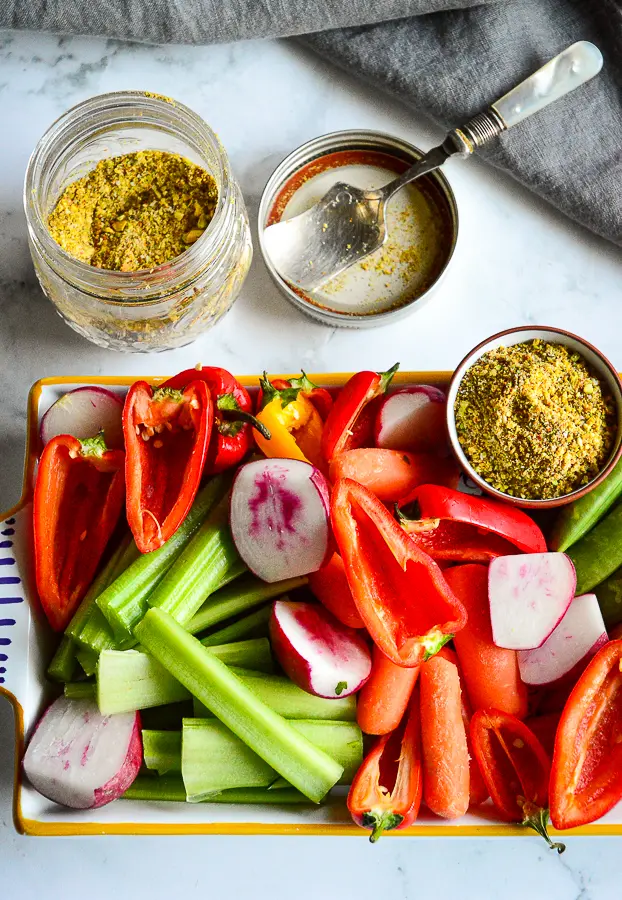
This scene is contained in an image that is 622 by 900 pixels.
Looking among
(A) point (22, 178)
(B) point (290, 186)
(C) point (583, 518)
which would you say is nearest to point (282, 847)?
(C) point (583, 518)

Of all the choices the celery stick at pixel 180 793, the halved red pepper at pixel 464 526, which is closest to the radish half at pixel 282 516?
the halved red pepper at pixel 464 526

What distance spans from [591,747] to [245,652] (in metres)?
0.54

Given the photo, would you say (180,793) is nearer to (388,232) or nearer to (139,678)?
(139,678)

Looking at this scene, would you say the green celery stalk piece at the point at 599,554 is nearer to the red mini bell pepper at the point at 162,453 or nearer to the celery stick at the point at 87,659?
the red mini bell pepper at the point at 162,453

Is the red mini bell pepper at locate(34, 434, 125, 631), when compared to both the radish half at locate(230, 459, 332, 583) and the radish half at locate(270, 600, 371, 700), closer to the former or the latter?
the radish half at locate(230, 459, 332, 583)

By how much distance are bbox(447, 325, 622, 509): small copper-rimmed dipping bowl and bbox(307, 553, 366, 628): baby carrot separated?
252 millimetres

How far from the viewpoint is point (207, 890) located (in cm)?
160

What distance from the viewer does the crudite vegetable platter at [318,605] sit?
132cm

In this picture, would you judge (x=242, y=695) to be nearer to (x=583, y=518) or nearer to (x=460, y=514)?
(x=460, y=514)

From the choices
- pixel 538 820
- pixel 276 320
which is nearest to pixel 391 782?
pixel 538 820

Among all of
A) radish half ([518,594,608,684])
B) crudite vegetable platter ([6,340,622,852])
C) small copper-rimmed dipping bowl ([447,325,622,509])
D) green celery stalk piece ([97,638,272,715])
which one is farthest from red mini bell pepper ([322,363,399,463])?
radish half ([518,594,608,684])

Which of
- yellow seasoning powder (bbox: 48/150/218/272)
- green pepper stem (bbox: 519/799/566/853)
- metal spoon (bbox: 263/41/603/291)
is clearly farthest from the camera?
metal spoon (bbox: 263/41/603/291)

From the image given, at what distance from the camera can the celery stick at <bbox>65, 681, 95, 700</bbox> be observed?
139 centimetres

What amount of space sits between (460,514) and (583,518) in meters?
0.23
